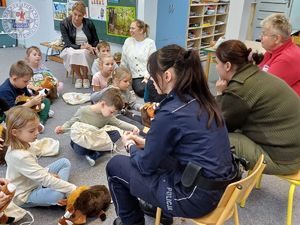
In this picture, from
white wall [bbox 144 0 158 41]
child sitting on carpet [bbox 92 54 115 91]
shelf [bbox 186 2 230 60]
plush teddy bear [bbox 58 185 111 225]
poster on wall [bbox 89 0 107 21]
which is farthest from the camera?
shelf [bbox 186 2 230 60]

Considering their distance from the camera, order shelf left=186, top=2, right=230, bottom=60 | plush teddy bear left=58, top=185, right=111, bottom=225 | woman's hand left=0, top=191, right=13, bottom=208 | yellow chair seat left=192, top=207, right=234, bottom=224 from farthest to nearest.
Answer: shelf left=186, top=2, right=230, bottom=60 → plush teddy bear left=58, top=185, right=111, bottom=225 → woman's hand left=0, top=191, right=13, bottom=208 → yellow chair seat left=192, top=207, right=234, bottom=224

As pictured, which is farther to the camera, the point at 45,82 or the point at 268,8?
the point at 268,8

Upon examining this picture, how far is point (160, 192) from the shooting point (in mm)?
1172

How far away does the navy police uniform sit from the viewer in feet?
3.46

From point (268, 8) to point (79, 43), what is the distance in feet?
13.6

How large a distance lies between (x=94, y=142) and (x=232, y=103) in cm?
107

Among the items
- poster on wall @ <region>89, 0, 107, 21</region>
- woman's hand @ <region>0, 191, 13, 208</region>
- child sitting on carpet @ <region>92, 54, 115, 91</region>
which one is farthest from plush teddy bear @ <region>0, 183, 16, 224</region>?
poster on wall @ <region>89, 0, 107, 21</region>

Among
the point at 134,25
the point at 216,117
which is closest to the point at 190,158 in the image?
the point at 216,117

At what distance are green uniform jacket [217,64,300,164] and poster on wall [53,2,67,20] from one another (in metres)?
4.01

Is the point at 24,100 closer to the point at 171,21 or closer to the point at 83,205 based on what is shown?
the point at 83,205

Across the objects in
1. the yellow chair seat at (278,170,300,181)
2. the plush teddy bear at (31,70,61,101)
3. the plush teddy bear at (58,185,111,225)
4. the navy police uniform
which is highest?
the navy police uniform

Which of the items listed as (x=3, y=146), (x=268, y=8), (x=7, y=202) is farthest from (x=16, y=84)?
(x=268, y=8)

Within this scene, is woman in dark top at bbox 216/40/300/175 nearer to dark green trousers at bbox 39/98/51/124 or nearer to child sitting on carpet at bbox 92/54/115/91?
child sitting on carpet at bbox 92/54/115/91

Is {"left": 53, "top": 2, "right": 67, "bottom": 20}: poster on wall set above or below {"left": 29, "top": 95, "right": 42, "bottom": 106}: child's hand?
above
